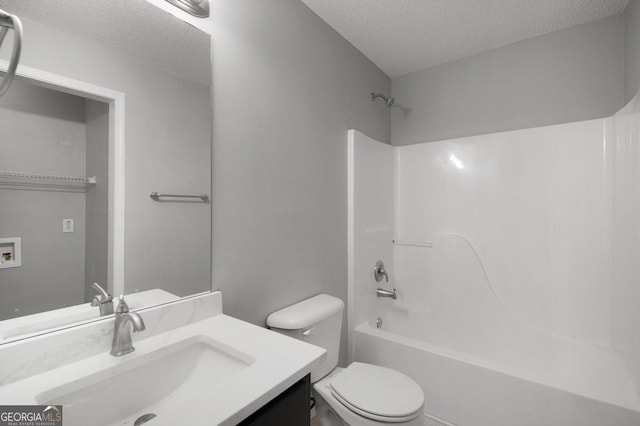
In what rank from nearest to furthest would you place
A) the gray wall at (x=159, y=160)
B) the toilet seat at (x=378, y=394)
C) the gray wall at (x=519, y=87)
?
1. the gray wall at (x=159, y=160)
2. the toilet seat at (x=378, y=394)
3. the gray wall at (x=519, y=87)

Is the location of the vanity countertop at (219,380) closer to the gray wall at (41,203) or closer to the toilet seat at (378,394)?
the gray wall at (41,203)

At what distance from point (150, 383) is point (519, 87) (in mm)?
2756

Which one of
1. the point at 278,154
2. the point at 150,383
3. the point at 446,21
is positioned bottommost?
the point at 150,383

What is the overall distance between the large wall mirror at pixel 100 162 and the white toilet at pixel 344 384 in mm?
530

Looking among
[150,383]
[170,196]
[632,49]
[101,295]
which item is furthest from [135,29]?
[632,49]

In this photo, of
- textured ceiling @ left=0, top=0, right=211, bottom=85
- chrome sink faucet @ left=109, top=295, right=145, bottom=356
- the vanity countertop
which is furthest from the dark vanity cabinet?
textured ceiling @ left=0, top=0, right=211, bottom=85

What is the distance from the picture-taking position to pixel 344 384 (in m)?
1.44

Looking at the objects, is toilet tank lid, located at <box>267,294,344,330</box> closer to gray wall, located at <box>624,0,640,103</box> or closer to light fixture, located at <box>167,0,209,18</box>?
light fixture, located at <box>167,0,209,18</box>

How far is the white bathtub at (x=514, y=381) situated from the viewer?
54.3 inches

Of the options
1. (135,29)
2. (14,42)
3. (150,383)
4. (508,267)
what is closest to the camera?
(14,42)

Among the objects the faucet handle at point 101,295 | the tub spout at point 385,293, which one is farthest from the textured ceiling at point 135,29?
the tub spout at point 385,293

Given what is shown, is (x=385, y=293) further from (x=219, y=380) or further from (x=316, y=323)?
(x=219, y=380)

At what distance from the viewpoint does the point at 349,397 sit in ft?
4.41

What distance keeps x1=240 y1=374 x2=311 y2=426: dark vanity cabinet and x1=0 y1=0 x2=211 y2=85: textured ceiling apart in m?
1.16
